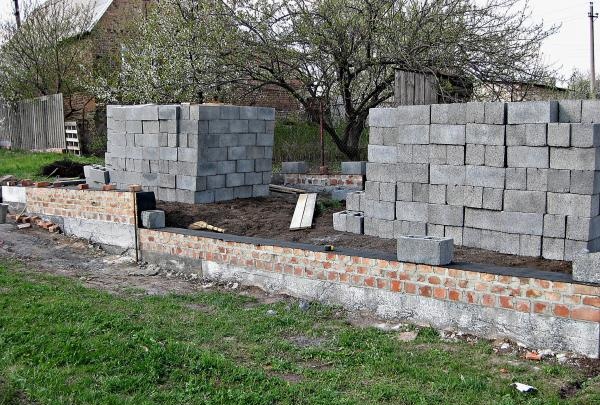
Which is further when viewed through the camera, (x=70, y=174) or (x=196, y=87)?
(x=196, y=87)

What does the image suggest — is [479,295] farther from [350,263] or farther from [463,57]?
[463,57]

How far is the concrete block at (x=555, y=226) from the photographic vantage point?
22.7 ft

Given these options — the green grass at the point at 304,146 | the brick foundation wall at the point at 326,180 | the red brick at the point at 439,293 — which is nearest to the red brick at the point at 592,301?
the red brick at the point at 439,293

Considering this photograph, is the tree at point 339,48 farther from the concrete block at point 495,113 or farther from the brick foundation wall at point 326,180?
the concrete block at point 495,113

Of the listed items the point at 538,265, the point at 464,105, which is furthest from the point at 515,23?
the point at 538,265

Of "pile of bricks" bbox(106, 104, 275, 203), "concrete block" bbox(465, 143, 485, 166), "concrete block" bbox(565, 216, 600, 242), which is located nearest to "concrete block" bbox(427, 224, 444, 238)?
"concrete block" bbox(465, 143, 485, 166)

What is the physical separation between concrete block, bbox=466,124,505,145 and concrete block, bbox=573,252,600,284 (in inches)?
83.5

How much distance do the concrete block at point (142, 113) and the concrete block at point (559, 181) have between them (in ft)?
21.4

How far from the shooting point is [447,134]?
25.3ft

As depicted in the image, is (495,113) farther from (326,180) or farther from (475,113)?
(326,180)

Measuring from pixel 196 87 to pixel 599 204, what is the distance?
12206mm

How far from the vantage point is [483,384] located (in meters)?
4.90

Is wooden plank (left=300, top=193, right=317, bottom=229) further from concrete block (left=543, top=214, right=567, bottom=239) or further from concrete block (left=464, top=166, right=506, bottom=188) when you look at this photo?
concrete block (left=543, top=214, right=567, bottom=239)

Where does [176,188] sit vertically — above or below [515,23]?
below
